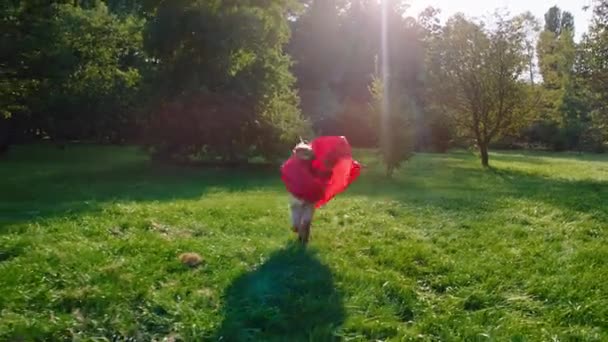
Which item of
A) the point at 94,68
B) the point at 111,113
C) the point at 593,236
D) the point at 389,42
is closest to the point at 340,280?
the point at 593,236

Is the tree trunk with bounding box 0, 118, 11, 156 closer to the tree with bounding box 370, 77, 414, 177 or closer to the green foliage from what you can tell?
the green foliage

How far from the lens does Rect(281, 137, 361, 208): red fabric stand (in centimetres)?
646

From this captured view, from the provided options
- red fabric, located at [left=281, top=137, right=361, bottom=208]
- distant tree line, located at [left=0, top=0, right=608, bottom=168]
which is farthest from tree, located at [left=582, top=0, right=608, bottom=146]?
red fabric, located at [left=281, top=137, right=361, bottom=208]

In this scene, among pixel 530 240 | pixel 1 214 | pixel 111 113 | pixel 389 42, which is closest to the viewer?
pixel 530 240

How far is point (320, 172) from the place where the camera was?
6.65 metres

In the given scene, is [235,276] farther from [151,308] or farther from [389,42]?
[389,42]

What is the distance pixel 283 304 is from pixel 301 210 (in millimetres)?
1708

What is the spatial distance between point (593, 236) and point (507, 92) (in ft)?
53.3

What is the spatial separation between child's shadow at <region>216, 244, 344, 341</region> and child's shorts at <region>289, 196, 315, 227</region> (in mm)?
683

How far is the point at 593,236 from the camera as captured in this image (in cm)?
776

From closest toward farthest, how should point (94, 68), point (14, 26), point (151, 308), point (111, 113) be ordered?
point (151, 308) < point (14, 26) < point (94, 68) < point (111, 113)

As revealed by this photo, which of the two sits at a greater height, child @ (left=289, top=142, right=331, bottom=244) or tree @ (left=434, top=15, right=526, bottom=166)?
tree @ (left=434, top=15, right=526, bottom=166)

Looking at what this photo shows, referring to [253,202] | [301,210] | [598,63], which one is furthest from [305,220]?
[598,63]

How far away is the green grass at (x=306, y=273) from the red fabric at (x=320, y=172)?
2.23ft
